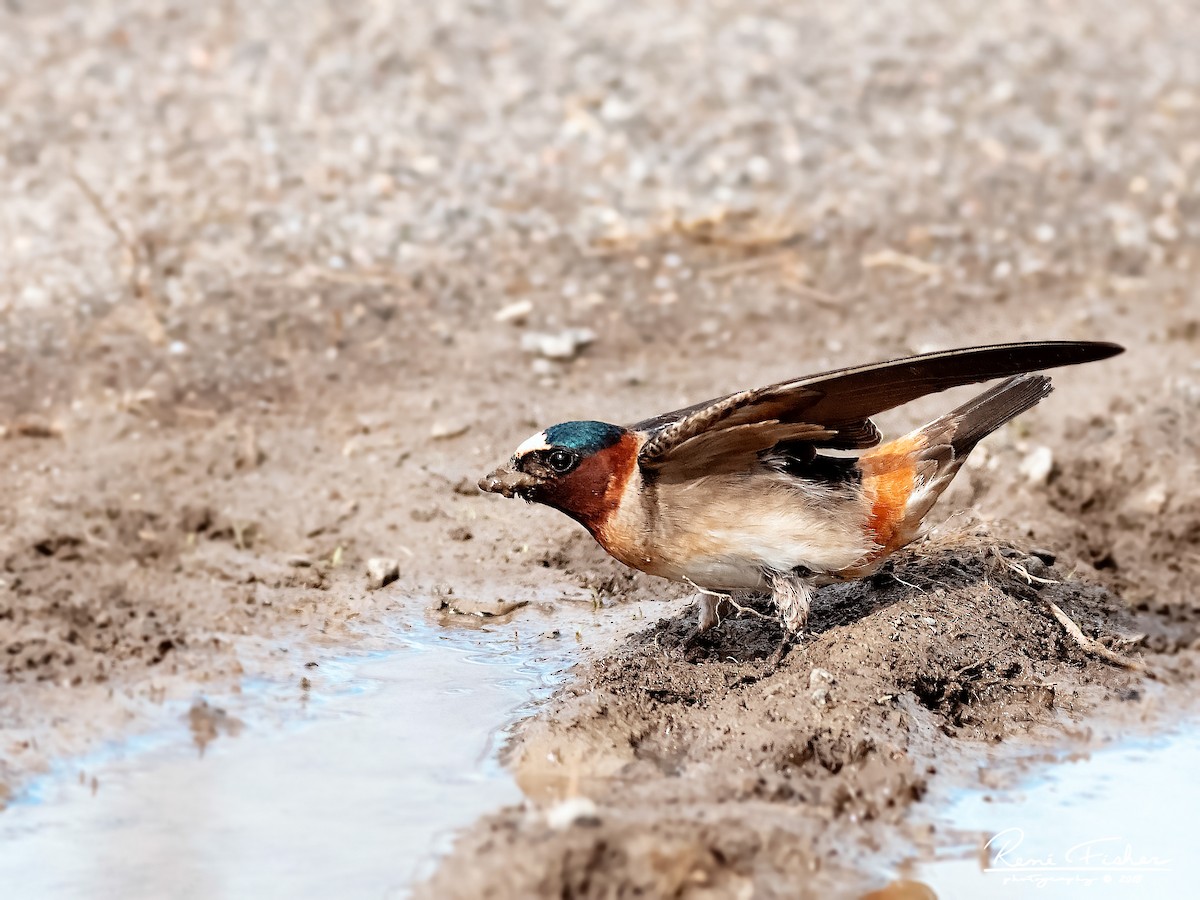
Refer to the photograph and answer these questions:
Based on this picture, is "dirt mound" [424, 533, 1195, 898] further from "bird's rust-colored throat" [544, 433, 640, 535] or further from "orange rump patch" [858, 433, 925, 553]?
"bird's rust-colored throat" [544, 433, 640, 535]

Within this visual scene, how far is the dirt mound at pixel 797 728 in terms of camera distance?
388 cm

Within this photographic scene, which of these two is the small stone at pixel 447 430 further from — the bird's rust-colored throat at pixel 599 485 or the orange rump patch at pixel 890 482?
the orange rump patch at pixel 890 482

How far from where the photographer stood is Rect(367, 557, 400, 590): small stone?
20.8 feet

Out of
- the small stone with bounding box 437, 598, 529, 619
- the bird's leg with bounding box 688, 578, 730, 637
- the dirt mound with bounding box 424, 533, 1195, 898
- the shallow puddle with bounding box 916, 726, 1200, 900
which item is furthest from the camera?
the small stone with bounding box 437, 598, 529, 619

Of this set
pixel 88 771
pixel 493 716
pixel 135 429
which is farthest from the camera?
pixel 135 429

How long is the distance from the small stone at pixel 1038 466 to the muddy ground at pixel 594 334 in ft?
0.07

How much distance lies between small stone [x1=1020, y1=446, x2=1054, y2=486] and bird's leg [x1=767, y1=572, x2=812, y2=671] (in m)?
1.98

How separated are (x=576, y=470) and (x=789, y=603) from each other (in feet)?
2.79

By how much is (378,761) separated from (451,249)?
15.4ft

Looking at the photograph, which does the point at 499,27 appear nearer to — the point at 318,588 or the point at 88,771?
the point at 318,588

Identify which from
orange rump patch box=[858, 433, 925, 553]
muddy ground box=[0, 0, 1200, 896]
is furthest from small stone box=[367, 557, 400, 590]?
orange rump patch box=[858, 433, 925, 553]

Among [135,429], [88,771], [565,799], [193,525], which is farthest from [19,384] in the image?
[565,799]

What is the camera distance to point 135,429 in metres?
7.27

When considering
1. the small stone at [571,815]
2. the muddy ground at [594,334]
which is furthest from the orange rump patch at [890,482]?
the small stone at [571,815]
